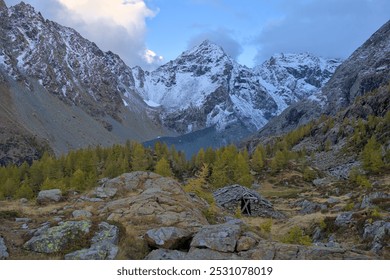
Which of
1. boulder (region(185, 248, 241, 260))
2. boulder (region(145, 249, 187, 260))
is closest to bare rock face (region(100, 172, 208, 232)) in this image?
boulder (region(145, 249, 187, 260))

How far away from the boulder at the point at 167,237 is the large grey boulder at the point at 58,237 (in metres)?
3.09

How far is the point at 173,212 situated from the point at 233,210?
1036 inches

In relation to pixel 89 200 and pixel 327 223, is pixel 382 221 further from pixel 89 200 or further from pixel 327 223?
pixel 89 200

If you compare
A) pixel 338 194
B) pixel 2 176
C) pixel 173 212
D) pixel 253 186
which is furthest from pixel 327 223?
pixel 2 176

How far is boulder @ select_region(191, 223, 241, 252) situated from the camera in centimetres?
1644

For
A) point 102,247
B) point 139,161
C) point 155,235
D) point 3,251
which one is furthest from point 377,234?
point 139,161

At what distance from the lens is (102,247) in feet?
54.6

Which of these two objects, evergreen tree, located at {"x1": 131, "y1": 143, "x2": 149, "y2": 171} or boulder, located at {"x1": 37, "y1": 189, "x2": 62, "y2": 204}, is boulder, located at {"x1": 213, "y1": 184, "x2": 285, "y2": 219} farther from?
evergreen tree, located at {"x1": 131, "y1": 143, "x2": 149, "y2": 171}

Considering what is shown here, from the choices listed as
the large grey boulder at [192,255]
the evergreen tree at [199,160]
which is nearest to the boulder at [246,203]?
the large grey boulder at [192,255]

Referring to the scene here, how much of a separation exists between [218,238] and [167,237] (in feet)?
7.86

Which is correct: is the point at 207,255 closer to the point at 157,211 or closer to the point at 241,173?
the point at 157,211

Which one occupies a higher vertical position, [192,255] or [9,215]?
[9,215]

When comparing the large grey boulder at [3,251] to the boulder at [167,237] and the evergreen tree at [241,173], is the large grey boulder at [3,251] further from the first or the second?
the evergreen tree at [241,173]

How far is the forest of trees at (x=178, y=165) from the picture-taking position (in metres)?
77.3
